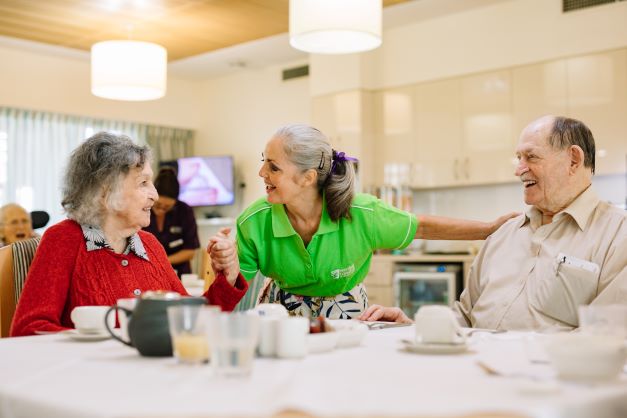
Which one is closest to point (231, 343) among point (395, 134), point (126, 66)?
point (126, 66)

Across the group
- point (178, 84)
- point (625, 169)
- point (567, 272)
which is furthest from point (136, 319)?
point (178, 84)

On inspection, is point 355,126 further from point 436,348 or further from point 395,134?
point 436,348

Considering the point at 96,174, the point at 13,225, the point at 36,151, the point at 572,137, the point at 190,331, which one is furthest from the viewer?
the point at 36,151

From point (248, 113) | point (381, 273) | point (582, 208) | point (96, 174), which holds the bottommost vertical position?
point (381, 273)

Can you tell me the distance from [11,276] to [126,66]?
2.98 metres

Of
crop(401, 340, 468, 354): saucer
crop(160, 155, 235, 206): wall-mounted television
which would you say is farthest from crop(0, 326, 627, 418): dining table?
crop(160, 155, 235, 206): wall-mounted television

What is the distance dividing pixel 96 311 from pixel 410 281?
16.0 feet

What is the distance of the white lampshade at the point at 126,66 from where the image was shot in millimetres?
5121

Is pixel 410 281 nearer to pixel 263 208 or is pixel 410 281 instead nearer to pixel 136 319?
pixel 263 208

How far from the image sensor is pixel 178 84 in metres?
9.05

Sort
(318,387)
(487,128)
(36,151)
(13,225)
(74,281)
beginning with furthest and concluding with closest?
(36,151)
(487,128)
(13,225)
(74,281)
(318,387)

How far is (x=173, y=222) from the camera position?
5.43 meters

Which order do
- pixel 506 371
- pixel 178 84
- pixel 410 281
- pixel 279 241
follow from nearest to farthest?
pixel 506 371 < pixel 279 241 < pixel 410 281 < pixel 178 84

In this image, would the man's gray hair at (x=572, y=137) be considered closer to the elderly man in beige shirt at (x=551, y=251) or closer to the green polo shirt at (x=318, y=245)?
the elderly man in beige shirt at (x=551, y=251)
